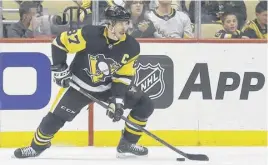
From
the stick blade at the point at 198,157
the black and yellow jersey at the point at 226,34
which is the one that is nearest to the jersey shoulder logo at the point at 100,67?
the stick blade at the point at 198,157

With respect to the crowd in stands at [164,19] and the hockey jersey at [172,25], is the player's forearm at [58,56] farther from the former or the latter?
the hockey jersey at [172,25]

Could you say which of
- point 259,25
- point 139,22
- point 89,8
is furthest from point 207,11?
point 89,8

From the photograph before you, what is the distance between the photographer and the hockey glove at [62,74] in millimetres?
4289

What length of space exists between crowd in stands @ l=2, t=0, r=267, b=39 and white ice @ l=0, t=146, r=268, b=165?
86 centimetres

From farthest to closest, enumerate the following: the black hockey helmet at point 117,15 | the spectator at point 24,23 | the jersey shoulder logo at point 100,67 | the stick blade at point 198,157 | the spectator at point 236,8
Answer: the spectator at point 236,8
the spectator at point 24,23
the stick blade at point 198,157
the jersey shoulder logo at point 100,67
the black hockey helmet at point 117,15

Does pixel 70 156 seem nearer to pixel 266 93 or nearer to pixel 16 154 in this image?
pixel 16 154

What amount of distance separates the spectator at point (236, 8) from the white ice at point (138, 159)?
1.01 m

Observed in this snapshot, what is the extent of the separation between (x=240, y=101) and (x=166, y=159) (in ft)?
3.23

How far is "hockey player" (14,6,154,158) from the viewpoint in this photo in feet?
14.1

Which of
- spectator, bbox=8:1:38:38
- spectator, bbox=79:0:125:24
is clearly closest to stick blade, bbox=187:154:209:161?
spectator, bbox=79:0:125:24

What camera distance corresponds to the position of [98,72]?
174 inches

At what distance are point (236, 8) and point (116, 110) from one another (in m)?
1.61

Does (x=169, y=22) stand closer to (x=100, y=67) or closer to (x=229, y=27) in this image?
(x=229, y=27)

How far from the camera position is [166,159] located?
4.59 meters
